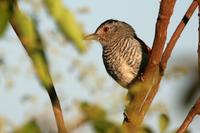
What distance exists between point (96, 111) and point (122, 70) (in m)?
5.09

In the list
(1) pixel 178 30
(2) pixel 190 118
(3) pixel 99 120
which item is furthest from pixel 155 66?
(3) pixel 99 120

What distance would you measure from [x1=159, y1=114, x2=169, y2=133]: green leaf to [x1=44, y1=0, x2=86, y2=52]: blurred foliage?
57 centimetres

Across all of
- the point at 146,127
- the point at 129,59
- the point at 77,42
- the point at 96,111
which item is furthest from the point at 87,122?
the point at 129,59

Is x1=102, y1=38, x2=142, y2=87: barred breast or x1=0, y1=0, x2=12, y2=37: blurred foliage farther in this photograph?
x1=102, y1=38, x2=142, y2=87: barred breast

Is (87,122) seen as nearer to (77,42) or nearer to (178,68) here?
(77,42)

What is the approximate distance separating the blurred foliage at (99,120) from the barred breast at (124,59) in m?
4.60

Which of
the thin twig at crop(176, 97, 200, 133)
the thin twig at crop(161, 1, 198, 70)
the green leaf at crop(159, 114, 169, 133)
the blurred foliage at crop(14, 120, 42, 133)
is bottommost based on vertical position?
the thin twig at crop(176, 97, 200, 133)

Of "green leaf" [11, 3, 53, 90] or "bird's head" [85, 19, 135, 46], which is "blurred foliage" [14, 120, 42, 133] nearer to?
"green leaf" [11, 3, 53, 90]

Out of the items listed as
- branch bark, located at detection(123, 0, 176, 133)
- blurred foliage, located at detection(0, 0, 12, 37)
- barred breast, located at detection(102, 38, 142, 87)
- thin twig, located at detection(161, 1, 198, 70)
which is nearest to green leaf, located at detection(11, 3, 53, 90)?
blurred foliage, located at detection(0, 0, 12, 37)

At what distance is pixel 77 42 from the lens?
76 centimetres

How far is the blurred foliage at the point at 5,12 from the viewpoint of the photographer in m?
0.77

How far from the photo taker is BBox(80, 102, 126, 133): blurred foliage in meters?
0.85

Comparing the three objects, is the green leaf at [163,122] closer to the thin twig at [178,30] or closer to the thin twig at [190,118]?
the thin twig at [190,118]

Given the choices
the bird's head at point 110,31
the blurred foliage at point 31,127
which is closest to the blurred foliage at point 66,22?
the blurred foliage at point 31,127
